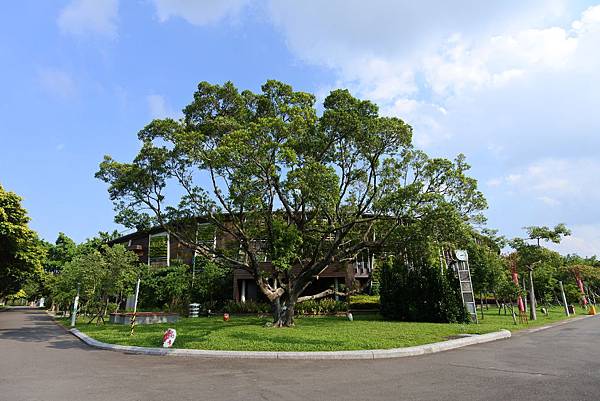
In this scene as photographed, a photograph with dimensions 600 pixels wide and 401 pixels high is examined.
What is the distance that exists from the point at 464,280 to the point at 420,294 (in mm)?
2529

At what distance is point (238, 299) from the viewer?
30531 millimetres

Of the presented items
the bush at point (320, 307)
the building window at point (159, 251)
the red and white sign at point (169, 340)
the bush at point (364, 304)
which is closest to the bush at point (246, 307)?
the bush at point (320, 307)

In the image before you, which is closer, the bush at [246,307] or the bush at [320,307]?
the bush at [320,307]

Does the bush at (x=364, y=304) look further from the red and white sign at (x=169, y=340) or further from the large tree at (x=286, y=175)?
the red and white sign at (x=169, y=340)

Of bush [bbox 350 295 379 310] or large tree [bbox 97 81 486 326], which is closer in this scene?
large tree [bbox 97 81 486 326]

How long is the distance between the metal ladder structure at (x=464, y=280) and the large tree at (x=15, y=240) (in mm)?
27010

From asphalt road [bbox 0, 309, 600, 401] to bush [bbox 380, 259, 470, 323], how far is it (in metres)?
8.85

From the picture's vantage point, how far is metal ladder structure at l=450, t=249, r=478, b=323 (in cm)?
2016

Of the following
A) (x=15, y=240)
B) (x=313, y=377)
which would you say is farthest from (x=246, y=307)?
(x=313, y=377)

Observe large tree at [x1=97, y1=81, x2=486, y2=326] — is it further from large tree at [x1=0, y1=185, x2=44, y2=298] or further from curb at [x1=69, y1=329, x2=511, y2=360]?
large tree at [x1=0, y1=185, x2=44, y2=298]

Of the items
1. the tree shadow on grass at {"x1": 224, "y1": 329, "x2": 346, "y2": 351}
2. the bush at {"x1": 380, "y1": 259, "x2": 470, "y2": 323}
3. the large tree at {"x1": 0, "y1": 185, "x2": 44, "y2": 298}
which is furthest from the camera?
the large tree at {"x1": 0, "y1": 185, "x2": 44, "y2": 298}

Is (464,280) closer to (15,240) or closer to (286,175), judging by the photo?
(286,175)

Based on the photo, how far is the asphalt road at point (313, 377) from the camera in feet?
20.8

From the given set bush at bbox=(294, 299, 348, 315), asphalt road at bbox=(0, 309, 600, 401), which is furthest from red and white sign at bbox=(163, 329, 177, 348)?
bush at bbox=(294, 299, 348, 315)
